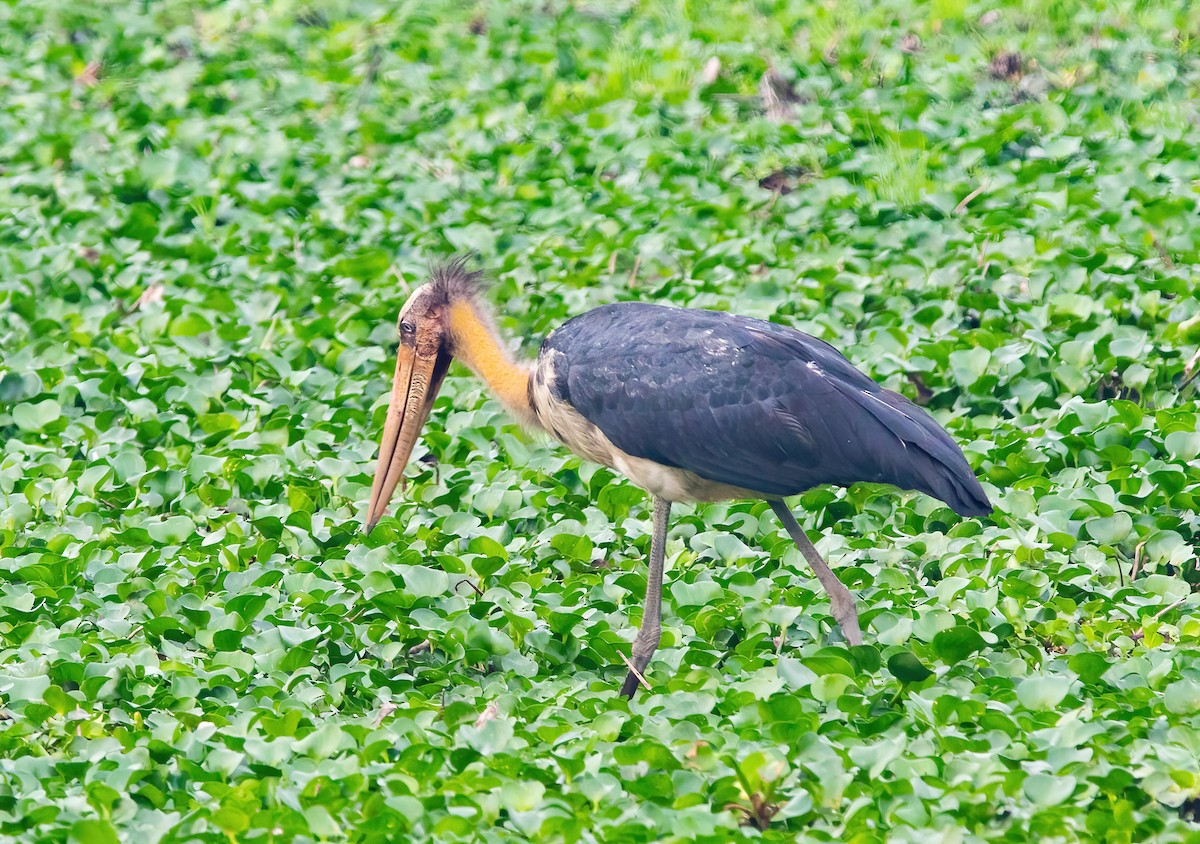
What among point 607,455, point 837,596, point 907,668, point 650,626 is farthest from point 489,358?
point 907,668

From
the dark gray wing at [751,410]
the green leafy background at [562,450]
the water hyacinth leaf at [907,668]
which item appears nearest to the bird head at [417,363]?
the green leafy background at [562,450]

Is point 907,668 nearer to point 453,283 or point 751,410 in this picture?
point 751,410

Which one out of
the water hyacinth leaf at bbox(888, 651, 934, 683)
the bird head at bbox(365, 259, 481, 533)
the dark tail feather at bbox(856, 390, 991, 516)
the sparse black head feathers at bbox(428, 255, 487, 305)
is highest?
the sparse black head feathers at bbox(428, 255, 487, 305)

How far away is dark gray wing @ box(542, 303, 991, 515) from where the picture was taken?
4.29 m

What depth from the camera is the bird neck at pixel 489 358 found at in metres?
4.93

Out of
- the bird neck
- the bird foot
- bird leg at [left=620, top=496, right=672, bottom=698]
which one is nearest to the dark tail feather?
bird leg at [left=620, top=496, right=672, bottom=698]

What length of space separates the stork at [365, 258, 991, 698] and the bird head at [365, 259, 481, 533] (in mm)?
443

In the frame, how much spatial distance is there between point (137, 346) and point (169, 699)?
2.70 meters

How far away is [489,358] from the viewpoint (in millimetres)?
5023

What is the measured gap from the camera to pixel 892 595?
457cm

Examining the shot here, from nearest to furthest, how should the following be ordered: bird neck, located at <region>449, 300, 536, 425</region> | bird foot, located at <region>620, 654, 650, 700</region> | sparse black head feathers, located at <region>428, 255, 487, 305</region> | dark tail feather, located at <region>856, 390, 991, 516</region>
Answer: dark tail feather, located at <region>856, 390, 991, 516</region>
bird foot, located at <region>620, 654, 650, 700</region>
bird neck, located at <region>449, 300, 536, 425</region>
sparse black head feathers, located at <region>428, 255, 487, 305</region>

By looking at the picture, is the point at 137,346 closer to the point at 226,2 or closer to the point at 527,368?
the point at 527,368

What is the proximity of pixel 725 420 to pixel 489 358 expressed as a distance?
3.06 feet

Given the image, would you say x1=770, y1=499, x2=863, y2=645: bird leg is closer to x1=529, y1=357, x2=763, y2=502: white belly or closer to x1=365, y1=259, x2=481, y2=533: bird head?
x1=529, y1=357, x2=763, y2=502: white belly
